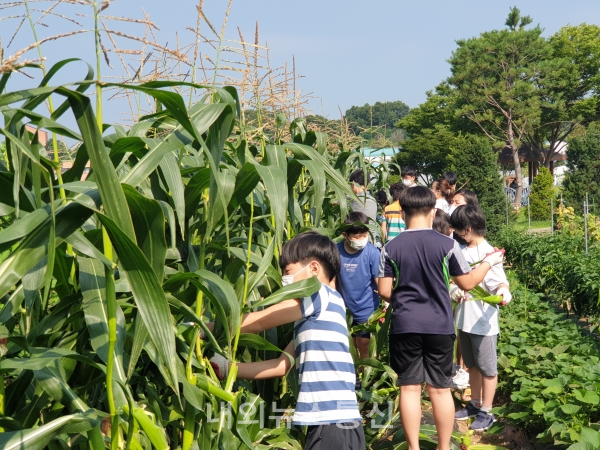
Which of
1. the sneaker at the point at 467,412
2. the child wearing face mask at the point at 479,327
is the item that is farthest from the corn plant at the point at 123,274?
the sneaker at the point at 467,412

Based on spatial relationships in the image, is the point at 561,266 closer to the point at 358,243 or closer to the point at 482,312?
the point at 482,312

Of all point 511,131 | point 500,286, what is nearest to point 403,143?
→ point 511,131

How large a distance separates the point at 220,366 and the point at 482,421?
2527 mm

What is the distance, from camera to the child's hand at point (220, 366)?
2.43 m

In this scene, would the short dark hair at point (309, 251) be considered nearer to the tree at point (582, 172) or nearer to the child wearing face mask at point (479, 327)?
the child wearing face mask at point (479, 327)

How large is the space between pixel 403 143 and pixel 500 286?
1535 inches

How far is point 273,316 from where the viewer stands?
2.52 m

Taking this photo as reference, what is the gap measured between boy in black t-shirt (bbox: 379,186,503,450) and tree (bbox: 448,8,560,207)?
30.3 meters

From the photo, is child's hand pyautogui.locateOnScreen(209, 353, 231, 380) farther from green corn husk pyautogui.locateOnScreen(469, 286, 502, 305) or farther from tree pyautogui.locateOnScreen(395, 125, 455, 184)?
tree pyautogui.locateOnScreen(395, 125, 455, 184)

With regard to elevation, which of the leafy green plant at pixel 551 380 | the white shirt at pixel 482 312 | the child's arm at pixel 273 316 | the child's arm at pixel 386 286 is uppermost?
the child's arm at pixel 273 316

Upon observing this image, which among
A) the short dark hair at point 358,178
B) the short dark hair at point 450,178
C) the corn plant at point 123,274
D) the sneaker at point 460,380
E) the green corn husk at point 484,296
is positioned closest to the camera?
the corn plant at point 123,274

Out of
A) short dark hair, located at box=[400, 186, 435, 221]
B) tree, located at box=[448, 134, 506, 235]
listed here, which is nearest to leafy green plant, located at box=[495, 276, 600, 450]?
short dark hair, located at box=[400, 186, 435, 221]

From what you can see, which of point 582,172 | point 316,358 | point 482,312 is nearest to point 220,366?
point 316,358

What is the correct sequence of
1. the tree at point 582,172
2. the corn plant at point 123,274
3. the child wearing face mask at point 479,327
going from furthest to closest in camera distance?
1. the tree at point 582,172
2. the child wearing face mask at point 479,327
3. the corn plant at point 123,274
